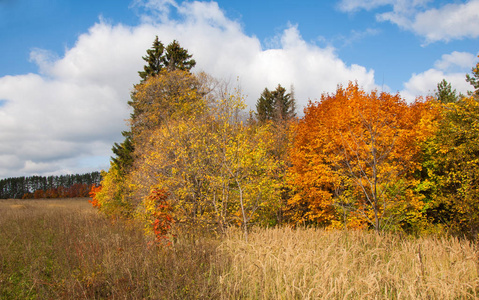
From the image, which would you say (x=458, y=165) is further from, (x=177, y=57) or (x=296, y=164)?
(x=177, y=57)

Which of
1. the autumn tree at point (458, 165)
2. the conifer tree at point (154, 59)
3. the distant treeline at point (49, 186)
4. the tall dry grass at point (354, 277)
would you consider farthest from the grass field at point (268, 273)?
the distant treeline at point (49, 186)

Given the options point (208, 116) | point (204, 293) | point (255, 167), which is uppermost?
point (208, 116)

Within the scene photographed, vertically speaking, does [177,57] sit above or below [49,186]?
above

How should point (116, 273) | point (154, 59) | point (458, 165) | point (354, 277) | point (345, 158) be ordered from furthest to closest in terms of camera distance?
point (154, 59), point (458, 165), point (345, 158), point (116, 273), point (354, 277)

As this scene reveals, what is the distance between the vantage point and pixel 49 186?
94312mm

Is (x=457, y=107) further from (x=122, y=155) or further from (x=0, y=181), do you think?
(x=0, y=181)

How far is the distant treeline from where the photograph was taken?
8194 centimetres

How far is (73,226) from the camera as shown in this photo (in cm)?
1190

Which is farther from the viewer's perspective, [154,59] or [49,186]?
[49,186]

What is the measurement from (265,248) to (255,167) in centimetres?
469

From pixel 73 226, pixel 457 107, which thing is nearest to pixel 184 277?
pixel 73 226

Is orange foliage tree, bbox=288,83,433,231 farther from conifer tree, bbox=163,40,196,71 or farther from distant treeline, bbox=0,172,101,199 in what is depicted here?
distant treeline, bbox=0,172,101,199

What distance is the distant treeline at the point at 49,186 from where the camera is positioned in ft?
269

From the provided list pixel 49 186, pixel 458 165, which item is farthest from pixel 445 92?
pixel 49 186
